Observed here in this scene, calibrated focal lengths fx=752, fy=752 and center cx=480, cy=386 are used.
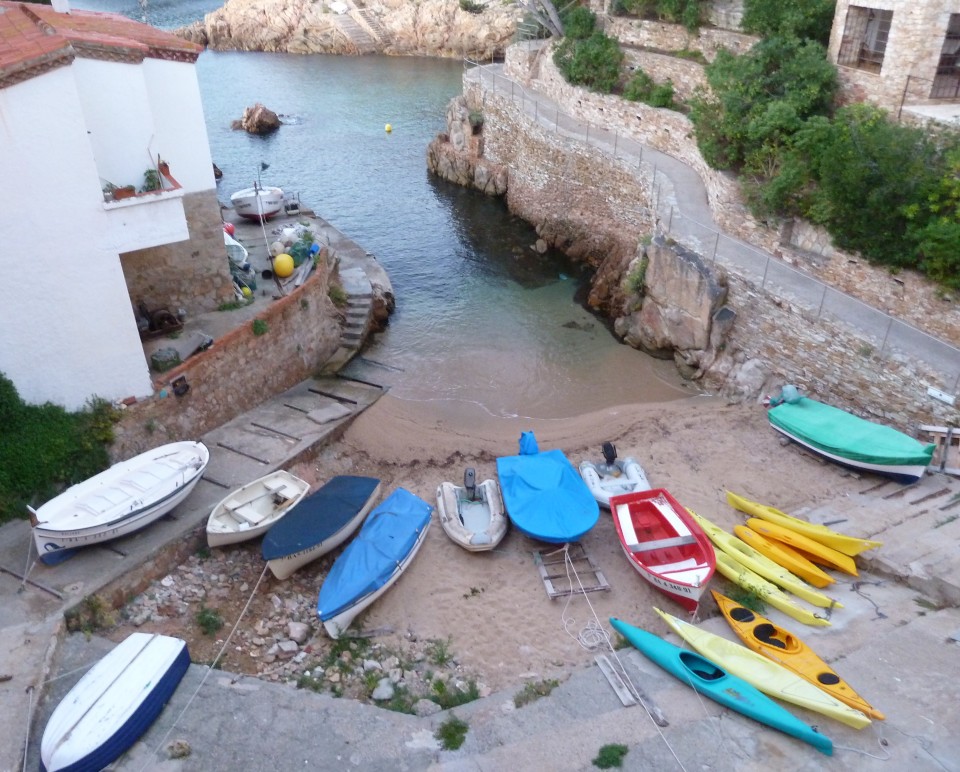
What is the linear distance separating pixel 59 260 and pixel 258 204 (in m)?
10.8

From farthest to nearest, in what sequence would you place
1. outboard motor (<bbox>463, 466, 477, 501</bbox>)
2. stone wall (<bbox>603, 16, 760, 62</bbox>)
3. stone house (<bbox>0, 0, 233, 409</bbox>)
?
stone wall (<bbox>603, 16, 760, 62</bbox>)
outboard motor (<bbox>463, 466, 477, 501</bbox>)
stone house (<bbox>0, 0, 233, 409</bbox>)

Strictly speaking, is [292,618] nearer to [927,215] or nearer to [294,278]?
[294,278]

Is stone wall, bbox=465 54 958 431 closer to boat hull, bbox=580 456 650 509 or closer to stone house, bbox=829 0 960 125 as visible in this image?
stone house, bbox=829 0 960 125

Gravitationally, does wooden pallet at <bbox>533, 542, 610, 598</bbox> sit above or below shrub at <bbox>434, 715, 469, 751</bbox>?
below

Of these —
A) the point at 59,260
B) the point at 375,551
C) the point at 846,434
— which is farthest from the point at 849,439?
the point at 59,260

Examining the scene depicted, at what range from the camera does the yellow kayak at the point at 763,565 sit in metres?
12.2

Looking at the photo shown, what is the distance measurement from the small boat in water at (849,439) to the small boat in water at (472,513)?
669cm

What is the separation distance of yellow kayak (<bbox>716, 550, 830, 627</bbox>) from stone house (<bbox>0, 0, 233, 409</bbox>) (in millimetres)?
11390

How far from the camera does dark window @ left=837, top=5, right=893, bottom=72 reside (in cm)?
2003

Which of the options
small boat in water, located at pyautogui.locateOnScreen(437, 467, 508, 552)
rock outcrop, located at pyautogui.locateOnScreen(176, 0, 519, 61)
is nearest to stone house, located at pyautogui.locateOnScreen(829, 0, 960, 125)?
small boat in water, located at pyautogui.locateOnScreen(437, 467, 508, 552)

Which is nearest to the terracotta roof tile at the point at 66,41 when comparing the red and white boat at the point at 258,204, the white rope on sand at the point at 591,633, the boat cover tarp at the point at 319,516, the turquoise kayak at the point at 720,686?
the red and white boat at the point at 258,204

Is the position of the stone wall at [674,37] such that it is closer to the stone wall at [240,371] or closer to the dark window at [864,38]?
the dark window at [864,38]

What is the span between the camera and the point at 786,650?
11.1 meters

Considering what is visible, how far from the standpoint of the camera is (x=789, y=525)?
44.8 feet
